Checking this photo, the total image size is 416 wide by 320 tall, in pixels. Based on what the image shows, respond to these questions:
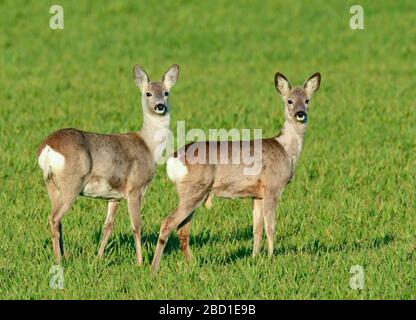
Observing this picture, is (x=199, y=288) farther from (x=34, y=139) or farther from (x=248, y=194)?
(x=34, y=139)

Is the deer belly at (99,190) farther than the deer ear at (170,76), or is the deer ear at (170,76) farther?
the deer ear at (170,76)

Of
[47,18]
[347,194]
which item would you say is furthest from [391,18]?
[347,194]

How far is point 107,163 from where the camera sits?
9.43m

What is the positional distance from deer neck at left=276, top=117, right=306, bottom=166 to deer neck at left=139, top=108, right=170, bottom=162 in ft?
3.60

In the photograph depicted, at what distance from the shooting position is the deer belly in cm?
934

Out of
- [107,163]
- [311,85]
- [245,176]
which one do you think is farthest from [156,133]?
[311,85]

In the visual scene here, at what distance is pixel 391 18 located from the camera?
97.6 ft

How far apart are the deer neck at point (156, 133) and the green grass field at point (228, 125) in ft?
3.20

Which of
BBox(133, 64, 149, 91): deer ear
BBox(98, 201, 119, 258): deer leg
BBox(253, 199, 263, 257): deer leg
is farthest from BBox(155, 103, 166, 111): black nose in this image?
BBox(253, 199, 263, 257): deer leg

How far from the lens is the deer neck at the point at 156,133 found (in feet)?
33.0

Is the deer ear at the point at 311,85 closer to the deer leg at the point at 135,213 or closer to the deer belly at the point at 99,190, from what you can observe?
the deer leg at the point at 135,213

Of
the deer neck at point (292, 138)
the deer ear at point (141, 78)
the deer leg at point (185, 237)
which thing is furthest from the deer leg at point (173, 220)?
the deer ear at point (141, 78)

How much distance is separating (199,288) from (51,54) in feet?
61.5

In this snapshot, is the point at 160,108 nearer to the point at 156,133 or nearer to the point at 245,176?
the point at 156,133
